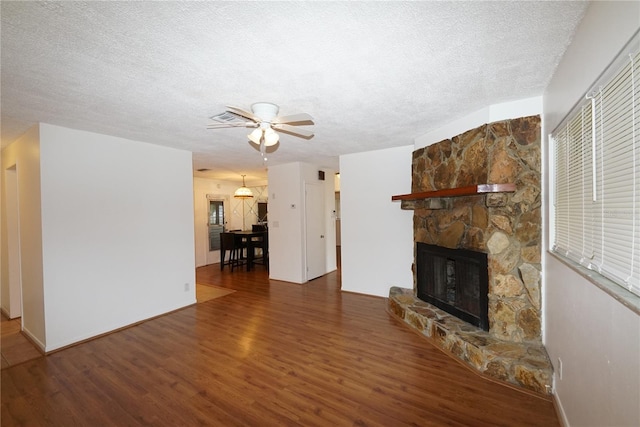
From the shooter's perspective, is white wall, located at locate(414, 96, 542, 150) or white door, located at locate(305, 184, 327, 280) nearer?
white wall, located at locate(414, 96, 542, 150)

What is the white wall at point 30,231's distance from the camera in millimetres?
2809

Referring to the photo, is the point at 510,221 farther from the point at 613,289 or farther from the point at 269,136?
the point at 269,136

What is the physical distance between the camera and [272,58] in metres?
1.67

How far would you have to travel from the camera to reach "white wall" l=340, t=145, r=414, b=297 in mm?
4125

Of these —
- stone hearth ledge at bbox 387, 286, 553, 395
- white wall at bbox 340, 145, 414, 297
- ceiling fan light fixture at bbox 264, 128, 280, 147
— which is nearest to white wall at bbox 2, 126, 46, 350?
ceiling fan light fixture at bbox 264, 128, 280, 147

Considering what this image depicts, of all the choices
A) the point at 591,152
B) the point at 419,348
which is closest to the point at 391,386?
the point at 419,348

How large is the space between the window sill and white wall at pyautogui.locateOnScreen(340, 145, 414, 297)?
2.66 meters

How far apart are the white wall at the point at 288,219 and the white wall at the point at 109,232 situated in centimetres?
178

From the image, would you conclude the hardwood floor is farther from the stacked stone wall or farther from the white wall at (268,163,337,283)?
the white wall at (268,163,337,283)

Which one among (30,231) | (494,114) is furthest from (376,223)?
(30,231)

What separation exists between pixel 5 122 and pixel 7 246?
7.07 feet

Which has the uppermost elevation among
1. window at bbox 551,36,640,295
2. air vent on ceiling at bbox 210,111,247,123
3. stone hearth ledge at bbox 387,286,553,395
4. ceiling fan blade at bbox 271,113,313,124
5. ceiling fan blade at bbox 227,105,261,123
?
air vent on ceiling at bbox 210,111,247,123

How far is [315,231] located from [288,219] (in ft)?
2.12

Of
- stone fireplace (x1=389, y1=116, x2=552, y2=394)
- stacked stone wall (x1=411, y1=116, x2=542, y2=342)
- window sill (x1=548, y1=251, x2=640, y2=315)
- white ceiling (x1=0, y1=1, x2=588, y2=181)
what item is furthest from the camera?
stacked stone wall (x1=411, y1=116, x2=542, y2=342)
